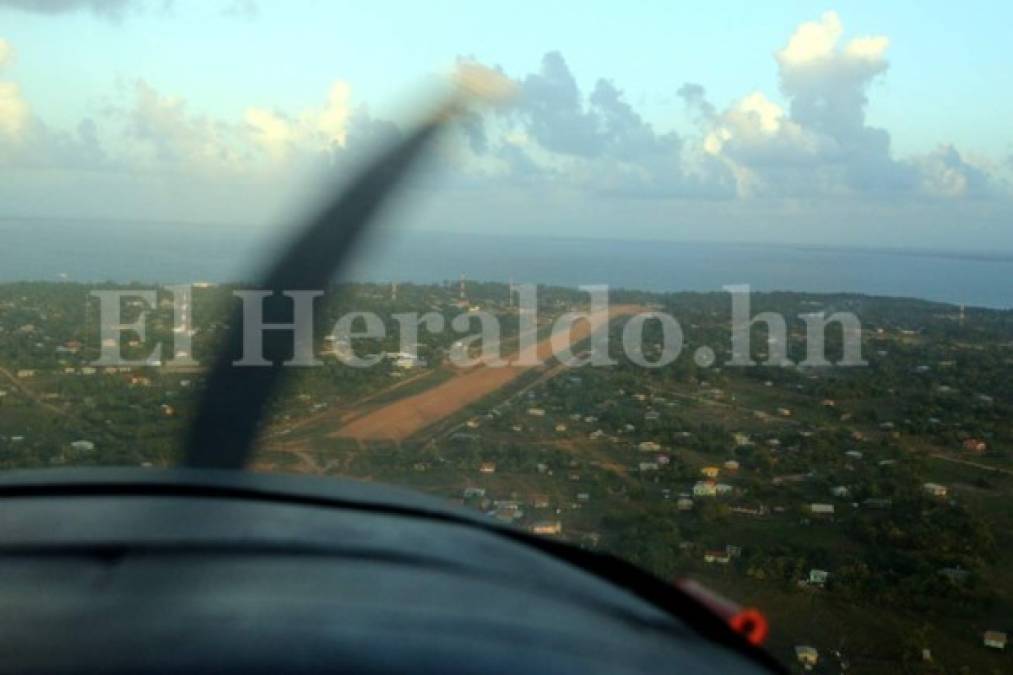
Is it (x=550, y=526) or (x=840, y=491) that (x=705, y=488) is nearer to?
(x=840, y=491)

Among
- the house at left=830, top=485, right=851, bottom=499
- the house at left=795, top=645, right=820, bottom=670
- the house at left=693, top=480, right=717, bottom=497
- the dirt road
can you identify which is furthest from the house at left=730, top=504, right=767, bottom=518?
the dirt road

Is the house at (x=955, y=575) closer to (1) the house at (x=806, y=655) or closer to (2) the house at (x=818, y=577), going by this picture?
(2) the house at (x=818, y=577)

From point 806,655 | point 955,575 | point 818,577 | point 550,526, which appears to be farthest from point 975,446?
point 806,655

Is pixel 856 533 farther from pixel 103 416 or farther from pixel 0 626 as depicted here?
pixel 0 626

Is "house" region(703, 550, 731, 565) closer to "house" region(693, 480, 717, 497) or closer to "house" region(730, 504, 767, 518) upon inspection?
"house" region(730, 504, 767, 518)

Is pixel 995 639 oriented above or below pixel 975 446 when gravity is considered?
below

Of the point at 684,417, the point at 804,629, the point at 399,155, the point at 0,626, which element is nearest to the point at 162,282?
the point at 684,417

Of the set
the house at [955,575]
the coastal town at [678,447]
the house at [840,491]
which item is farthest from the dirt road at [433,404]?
the house at [955,575]
